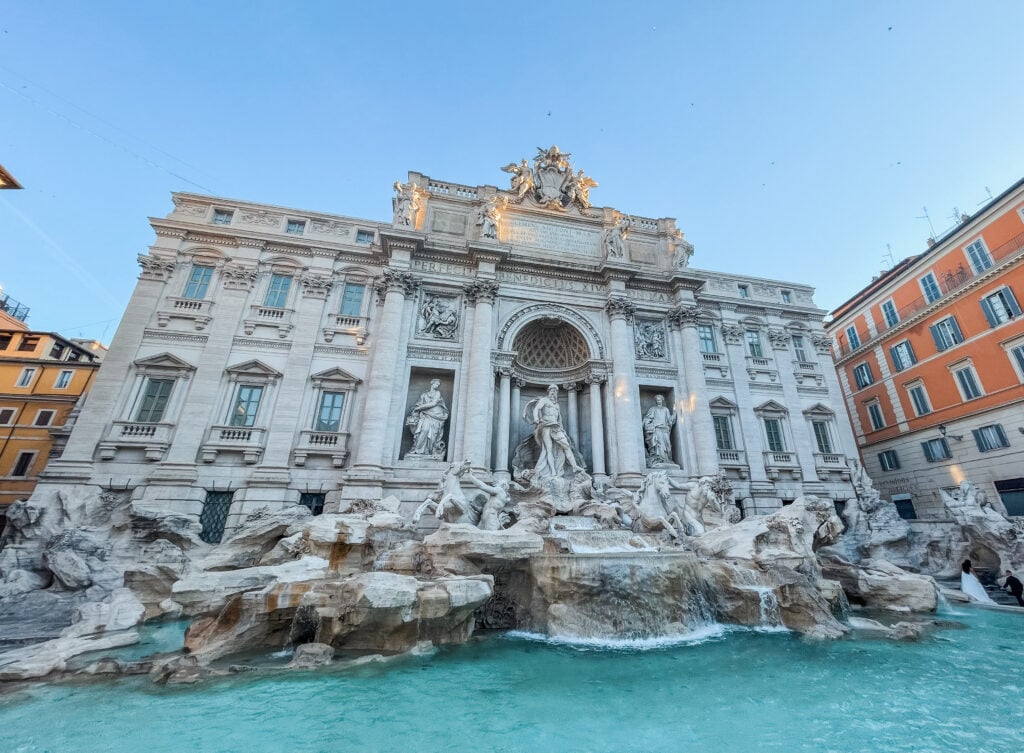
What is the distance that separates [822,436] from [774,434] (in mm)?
2322

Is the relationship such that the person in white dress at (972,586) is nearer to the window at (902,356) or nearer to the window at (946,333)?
the window at (946,333)

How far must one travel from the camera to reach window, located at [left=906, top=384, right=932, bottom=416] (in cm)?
1829

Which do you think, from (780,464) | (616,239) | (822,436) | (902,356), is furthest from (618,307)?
(902,356)

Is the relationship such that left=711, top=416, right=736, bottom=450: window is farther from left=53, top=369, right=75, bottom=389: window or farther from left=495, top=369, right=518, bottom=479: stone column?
left=53, top=369, right=75, bottom=389: window

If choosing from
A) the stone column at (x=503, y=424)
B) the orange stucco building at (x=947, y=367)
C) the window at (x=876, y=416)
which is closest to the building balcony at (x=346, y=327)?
the stone column at (x=503, y=424)

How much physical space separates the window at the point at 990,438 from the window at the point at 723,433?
361 inches

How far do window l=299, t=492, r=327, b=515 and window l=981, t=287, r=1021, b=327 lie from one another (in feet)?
82.0

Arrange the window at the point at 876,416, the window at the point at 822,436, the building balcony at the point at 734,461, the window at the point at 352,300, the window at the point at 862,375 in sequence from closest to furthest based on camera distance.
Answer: the window at the point at 352,300, the building balcony at the point at 734,461, the window at the point at 822,436, the window at the point at 876,416, the window at the point at 862,375

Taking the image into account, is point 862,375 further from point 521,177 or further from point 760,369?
point 521,177

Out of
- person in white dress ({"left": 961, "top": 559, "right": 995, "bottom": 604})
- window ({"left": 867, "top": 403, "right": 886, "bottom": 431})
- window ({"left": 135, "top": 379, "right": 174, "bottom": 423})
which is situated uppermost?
window ({"left": 867, "top": 403, "right": 886, "bottom": 431})

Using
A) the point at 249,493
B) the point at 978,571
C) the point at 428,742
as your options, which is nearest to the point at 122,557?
the point at 249,493

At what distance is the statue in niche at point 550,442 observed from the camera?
1322 centimetres

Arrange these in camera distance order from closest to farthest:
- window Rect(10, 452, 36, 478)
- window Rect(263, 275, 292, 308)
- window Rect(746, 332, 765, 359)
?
window Rect(263, 275, 292, 308) → window Rect(10, 452, 36, 478) → window Rect(746, 332, 765, 359)

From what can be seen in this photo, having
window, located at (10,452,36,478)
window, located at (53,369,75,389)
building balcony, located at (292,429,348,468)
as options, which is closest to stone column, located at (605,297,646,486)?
Result: building balcony, located at (292,429,348,468)
